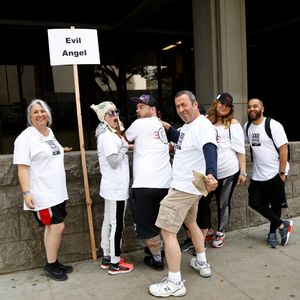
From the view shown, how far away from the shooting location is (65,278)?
362 centimetres

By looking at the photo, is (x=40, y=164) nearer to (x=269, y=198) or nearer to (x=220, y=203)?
(x=220, y=203)

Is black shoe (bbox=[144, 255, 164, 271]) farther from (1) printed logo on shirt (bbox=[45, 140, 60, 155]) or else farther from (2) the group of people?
(1) printed logo on shirt (bbox=[45, 140, 60, 155])

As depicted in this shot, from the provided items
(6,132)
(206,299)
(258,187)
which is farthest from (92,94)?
(206,299)

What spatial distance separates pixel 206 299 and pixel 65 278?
142 cm

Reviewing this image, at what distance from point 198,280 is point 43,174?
1.80 meters

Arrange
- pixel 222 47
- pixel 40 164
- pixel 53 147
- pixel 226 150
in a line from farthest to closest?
pixel 222 47, pixel 226 150, pixel 53 147, pixel 40 164

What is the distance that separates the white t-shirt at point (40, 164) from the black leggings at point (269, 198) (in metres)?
2.33

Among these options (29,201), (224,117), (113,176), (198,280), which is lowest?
(198,280)

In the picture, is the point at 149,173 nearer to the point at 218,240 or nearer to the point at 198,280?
the point at 198,280

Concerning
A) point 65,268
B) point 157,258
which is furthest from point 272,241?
point 65,268

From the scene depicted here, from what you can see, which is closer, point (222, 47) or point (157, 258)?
point (157, 258)

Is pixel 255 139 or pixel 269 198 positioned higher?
pixel 255 139

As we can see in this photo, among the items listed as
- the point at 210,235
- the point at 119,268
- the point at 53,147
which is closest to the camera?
the point at 53,147

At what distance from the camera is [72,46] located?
395cm
